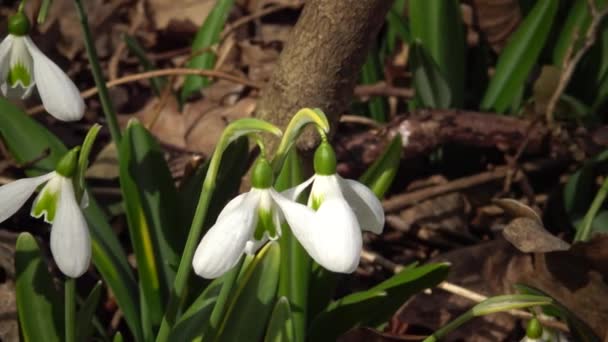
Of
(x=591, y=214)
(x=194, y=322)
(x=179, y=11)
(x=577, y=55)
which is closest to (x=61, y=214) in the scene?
(x=194, y=322)

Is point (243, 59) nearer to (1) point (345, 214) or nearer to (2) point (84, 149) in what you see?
(2) point (84, 149)

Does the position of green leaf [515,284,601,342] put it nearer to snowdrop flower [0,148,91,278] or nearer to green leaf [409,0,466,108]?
snowdrop flower [0,148,91,278]

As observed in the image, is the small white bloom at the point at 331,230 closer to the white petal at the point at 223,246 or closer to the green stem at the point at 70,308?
the white petal at the point at 223,246

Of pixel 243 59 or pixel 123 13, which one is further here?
pixel 123 13

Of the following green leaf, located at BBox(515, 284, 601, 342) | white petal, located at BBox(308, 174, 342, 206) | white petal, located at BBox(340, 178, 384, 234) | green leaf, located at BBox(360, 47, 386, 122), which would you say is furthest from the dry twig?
white petal, located at BBox(308, 174, 342, 206)

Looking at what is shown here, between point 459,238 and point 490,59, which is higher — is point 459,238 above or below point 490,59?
below

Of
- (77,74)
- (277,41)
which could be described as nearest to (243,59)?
(277,41)

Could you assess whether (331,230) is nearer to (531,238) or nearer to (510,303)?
(510,303)
